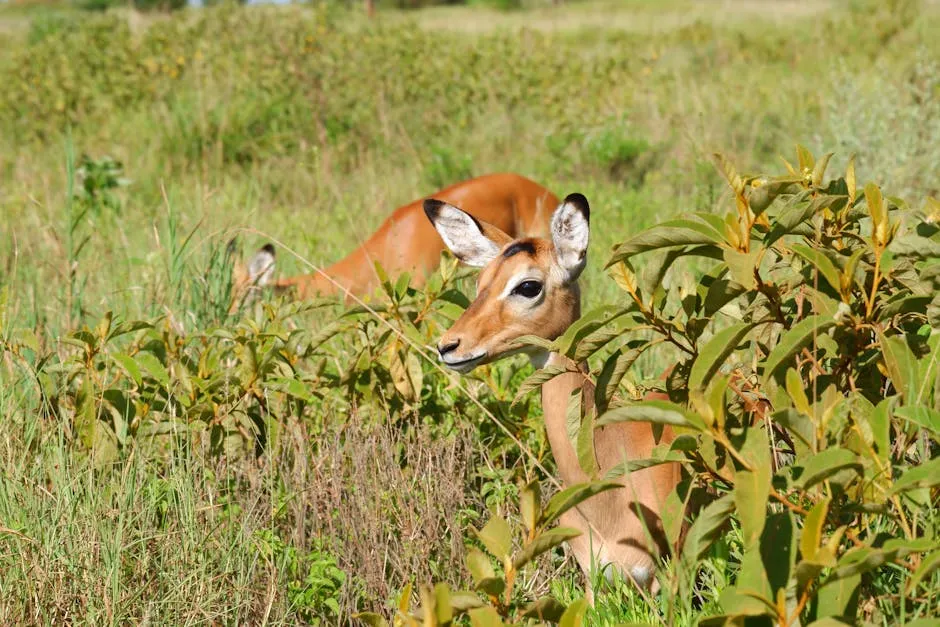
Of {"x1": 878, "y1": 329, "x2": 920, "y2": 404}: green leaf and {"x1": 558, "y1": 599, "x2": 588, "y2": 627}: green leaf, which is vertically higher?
{"x1": 878, "y1": 329, "x2": 920, "y2": 404}: green leaf

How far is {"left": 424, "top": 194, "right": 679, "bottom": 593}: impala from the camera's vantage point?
8.77 feet

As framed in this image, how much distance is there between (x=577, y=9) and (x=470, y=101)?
27.9 meters

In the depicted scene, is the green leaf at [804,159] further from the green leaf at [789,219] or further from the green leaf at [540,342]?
the green leaf at [540,342]

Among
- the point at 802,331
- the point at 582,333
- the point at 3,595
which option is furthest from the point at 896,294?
the point at 3,595

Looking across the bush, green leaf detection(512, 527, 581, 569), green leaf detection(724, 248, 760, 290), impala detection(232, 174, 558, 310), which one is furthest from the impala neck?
impala detection(232, 174, 558, 310)

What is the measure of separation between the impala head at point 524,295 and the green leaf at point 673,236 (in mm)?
699

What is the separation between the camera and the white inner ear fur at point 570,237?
2.87 meters

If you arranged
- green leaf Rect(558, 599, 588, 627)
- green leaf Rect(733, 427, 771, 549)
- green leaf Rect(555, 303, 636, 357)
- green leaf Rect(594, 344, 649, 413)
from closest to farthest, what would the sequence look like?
green leaf Rect(733, 427, 771, 549)
green leaf Rect(558, 599, 588, 627)
green leaf Rect(555, 303, 636, 357)
green leaf Rect(594, 344, 649, 413)

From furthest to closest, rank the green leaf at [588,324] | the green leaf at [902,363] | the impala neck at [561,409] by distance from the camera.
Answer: the impala neck at [561,409] < the green leaf at [588,324] < the green leaf at [902,363]

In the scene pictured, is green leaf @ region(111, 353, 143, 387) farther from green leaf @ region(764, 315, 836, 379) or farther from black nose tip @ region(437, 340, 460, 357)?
green leaf @ region(764, 315, 836, 379)

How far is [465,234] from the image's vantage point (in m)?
3.20

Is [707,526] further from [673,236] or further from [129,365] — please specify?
[129,365]

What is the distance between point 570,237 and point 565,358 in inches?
12.6

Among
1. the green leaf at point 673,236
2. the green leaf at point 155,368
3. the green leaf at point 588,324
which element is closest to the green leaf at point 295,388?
the green leaf at point 155,368
